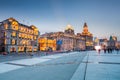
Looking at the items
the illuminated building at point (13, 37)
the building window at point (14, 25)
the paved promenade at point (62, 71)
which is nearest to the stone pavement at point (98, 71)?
the paved promenade at point (62, 71)

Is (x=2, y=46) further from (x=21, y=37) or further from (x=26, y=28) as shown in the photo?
(x=26, y=28)

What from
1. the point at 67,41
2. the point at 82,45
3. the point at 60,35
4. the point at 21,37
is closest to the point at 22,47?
the point at 21,37

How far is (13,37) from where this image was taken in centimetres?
7006

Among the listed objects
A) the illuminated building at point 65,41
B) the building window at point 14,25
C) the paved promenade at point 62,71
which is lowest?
the paved promenade at point 62,71

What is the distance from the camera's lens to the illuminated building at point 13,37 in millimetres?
67188

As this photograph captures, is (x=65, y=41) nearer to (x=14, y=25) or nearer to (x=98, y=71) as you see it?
(x=14, y=25)

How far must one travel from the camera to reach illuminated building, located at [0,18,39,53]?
67.2m

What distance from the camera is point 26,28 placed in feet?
265

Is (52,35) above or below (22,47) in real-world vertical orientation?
above

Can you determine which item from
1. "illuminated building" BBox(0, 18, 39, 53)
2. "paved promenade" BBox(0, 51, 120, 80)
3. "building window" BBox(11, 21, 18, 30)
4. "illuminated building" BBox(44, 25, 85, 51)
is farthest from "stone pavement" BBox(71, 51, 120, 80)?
"illuminated building" BBox(44, 25, 85, 51)

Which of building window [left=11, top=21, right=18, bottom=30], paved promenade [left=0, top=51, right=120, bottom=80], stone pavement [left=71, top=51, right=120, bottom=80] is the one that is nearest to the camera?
stone pavement [left=71, top=51, right=120, bottom=80]

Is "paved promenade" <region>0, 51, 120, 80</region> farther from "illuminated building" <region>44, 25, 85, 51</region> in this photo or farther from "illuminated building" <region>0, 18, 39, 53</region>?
"illuminated building" <region>44, 25, 85, 51</region>

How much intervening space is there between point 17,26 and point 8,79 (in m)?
64.9

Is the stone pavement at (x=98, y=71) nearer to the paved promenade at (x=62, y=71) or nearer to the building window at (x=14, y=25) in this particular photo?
the paved promenade at (x=62, y=71)
